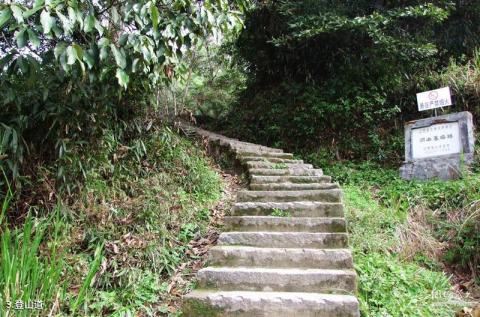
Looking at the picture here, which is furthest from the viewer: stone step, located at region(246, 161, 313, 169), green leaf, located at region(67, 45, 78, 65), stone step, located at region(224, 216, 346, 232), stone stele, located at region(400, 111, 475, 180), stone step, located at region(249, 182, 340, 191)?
stone stele, located at region(400, 111, 475, 180)

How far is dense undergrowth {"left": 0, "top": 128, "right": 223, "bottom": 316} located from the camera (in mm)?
2336

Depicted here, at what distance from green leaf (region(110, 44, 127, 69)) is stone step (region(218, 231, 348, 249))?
1765mm

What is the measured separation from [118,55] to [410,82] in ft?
19.9

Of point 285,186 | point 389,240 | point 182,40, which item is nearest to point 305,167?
point 285,186

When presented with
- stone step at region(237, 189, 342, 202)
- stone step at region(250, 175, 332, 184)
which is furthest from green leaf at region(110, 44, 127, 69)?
stone step at region(250, 175, 332, 184)

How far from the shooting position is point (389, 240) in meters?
3.89

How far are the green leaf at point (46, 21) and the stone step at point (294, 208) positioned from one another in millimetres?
2415

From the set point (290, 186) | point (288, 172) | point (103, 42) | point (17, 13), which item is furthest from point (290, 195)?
point (17, 13)

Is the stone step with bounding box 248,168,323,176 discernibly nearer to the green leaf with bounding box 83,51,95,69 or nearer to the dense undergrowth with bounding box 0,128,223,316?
the dense undergrowth with bounding box 0,128,223,316

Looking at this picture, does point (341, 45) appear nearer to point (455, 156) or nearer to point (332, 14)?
point (332, 14)

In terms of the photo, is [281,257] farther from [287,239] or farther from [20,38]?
[20,38]

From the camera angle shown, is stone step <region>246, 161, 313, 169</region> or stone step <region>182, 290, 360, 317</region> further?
stone step <region>246, 161, 313, 169</region>

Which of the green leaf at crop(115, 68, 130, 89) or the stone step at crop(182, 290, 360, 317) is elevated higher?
the green leaf at crop(115, 68, 130, 89)

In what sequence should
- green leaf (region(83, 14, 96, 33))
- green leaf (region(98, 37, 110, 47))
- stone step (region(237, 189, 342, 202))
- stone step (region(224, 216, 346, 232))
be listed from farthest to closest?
1. stone step (region(237, 189, 342, 202))
2. stone step (region(224, 216, 346, 232))
3. green leaf (region(98, 37, 110, 47))
4. green leaf (region(83, 14, 96, 33))
